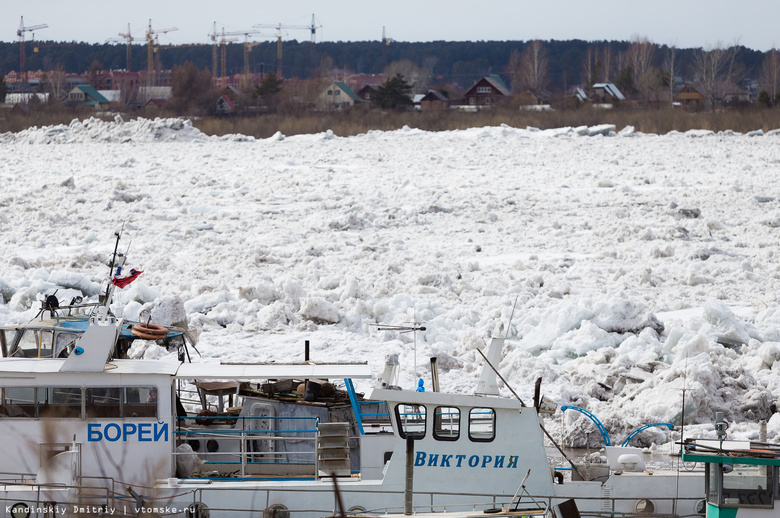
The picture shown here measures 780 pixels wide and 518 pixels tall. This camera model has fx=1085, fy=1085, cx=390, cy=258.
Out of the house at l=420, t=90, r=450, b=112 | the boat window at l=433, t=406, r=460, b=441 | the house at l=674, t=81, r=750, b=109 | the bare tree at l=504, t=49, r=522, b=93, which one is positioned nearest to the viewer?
the boat window at l=433, t=406, r=460, b=441

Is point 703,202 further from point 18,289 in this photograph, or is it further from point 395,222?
point 18,289

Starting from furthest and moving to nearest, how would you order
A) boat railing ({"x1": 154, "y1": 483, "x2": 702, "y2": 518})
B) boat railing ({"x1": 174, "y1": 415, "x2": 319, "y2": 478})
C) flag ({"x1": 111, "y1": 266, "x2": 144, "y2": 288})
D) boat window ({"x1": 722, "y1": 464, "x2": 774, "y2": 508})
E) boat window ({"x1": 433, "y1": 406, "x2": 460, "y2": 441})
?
flag ({"x1": 111, "y1": 266, "x2": 144, "y2": 288})
boat railing ({"x1": 174, "y1": 415, "x2": 319, "y2": 478})
boat window ({"x1": 433, "y1": 406, "x2": 460, "y2": 441})
boat railing ({"x1": 154, "y1": 483, "x2": 702, "y2": 518})
boat window ({"x1": 722, "y1": 464, "x2": 774, "y2": 508})

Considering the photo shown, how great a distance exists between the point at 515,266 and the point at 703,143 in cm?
1788

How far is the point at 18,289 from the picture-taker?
16.7 metres

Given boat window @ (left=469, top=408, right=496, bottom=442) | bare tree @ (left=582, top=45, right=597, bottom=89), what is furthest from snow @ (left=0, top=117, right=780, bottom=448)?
bare tree @ (left=582, top=45, right=597, bottom=89)

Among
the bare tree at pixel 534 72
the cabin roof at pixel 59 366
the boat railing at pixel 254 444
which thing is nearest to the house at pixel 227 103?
the bare tree at pixel 534 72

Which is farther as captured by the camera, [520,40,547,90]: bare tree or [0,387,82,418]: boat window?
[520,40,547,90]: bare tree

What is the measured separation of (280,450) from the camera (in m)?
A: 9.59

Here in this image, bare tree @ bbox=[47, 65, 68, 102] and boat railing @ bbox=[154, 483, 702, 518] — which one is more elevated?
bare tree @ bbox=[47, 65, 68, 102]

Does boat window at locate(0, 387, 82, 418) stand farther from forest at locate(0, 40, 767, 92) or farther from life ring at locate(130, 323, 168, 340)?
forest at locate(0, 40, 767, 92)

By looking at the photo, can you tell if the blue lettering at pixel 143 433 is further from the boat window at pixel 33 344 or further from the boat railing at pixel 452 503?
the boat window at pixel 33 344

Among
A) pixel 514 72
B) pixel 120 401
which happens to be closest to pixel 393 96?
pixel 120 401

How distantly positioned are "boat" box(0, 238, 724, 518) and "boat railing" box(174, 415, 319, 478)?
15 mm

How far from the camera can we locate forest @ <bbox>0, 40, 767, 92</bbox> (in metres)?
128
